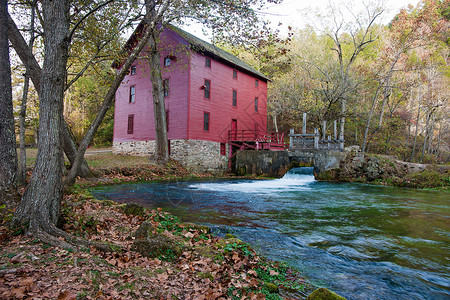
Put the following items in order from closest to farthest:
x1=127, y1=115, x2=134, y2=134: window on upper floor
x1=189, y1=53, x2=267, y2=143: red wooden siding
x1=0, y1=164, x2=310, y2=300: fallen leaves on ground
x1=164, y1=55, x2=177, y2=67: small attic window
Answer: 1. x1=0, y1=164, x2=310, y2=300: fallen leaves on ground
2. x1=189, y1=53, x2=267, y2=143: red wooden siding
3. x1=164, y1=55, x2=177, y2=67: small attic window
4. x1=127, y1=115, x2=134, y2=134: window on upper floor

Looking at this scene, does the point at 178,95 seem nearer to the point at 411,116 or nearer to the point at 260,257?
the point at 260,257

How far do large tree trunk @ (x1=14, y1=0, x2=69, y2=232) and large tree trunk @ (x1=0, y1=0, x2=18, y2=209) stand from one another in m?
0.81

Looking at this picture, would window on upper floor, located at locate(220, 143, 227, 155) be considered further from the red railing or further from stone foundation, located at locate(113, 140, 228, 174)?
the red railing

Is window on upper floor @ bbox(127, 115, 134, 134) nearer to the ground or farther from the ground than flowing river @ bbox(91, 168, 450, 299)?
farther from the ground

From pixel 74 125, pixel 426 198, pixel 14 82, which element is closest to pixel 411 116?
pixel 426 198

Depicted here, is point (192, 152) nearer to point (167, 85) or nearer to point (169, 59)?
point (167, 85)

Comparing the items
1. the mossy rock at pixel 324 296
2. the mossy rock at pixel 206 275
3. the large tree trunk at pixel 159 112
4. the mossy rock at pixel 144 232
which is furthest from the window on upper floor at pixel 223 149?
the mossy rock at pixel 324 296

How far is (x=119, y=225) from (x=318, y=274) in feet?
11.5

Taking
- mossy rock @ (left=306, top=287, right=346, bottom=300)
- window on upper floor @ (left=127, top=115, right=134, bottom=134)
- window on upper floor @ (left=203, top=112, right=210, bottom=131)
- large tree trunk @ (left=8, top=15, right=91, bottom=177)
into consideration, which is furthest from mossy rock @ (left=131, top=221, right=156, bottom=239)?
window on upper floor @ (left=127, top=115, right=134, bottom=134)

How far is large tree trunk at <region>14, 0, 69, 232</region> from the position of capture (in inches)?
148

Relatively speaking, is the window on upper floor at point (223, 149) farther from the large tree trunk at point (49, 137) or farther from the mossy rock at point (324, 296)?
the mossy rock at point (324, 296)

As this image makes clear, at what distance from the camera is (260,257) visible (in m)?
4.29

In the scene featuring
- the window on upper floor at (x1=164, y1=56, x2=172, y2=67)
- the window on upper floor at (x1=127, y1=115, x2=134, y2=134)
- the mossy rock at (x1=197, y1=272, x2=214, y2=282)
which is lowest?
the mossy rock at (x1=197, y1=272, x2=214, y2=282)

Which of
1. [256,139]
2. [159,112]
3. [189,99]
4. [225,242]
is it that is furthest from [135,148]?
[225,242]
